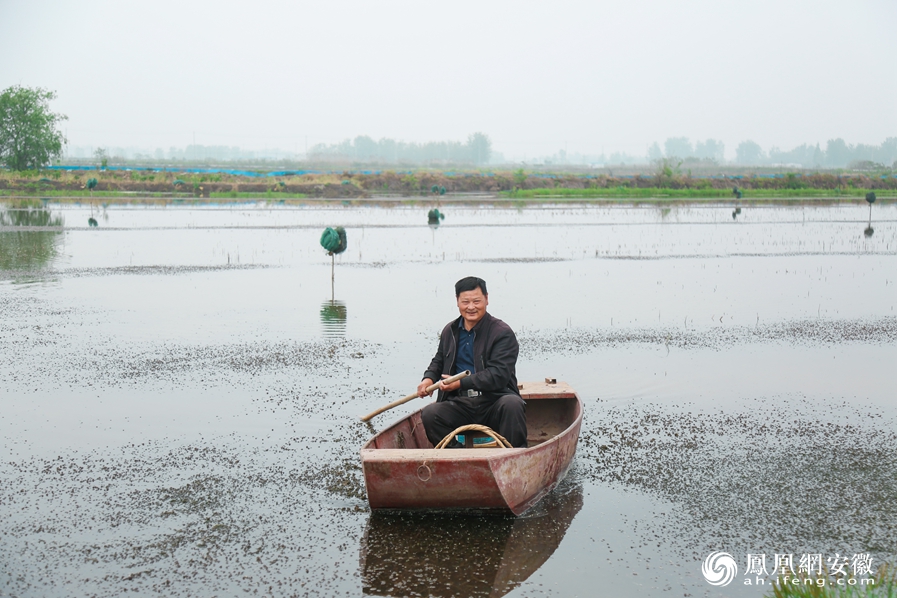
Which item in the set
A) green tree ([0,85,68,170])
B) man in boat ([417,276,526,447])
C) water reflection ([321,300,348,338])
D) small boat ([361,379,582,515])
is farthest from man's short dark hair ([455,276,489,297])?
green tree ([0,85,68,170])

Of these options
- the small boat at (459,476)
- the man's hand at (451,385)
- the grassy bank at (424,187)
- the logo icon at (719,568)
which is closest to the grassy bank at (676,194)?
the grassy bank at (424,187)

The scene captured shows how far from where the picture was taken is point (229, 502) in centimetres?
642

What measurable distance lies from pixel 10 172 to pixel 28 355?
66086mm

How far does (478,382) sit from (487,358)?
24 centimetres

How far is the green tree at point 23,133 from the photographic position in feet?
237

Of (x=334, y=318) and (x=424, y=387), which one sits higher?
(x=424, y=387)

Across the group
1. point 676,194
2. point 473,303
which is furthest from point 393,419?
point 676,194

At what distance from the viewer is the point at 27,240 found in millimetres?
25578

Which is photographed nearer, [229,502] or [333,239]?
[229,502]

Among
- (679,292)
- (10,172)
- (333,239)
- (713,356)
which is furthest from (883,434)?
(10,172)

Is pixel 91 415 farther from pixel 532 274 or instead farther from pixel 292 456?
pixel 532 274

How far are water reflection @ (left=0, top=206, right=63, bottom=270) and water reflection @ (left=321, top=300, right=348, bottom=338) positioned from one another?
8.77m

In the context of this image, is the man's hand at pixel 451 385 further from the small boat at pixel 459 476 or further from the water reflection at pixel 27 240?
the water reflection at pixel 27 240

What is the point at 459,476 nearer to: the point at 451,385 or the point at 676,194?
the point at 451,385
